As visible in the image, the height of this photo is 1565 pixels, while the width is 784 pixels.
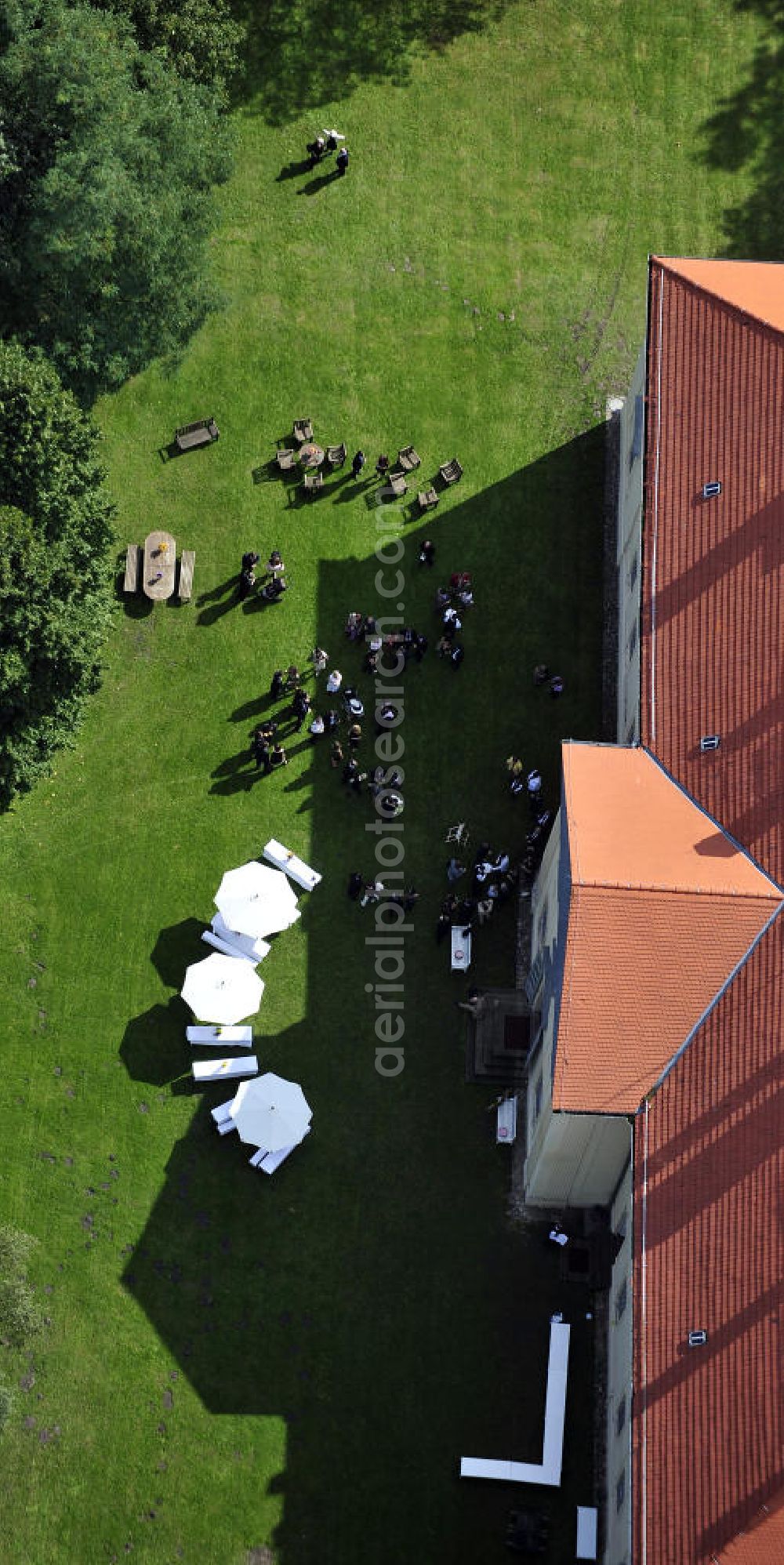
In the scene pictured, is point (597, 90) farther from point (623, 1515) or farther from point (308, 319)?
point (623, 1515)

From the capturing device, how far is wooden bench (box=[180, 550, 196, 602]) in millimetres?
57844

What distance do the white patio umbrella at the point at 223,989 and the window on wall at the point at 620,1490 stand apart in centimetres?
1817

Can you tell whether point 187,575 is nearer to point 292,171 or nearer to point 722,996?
point 292,171

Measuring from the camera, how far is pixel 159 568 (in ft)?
190

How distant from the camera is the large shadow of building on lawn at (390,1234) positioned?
4844 centimetres

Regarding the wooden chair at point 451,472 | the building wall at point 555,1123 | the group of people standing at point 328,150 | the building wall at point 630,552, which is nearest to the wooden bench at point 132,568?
the wooden chair at point 451,472

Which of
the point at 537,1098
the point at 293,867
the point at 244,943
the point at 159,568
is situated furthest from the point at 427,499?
the point at 537,1098

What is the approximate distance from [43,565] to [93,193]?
1210 centimetres

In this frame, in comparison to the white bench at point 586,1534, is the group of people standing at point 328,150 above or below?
above

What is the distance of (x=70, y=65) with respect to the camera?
50469 mm

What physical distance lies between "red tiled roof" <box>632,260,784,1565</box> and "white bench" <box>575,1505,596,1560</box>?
6995 millimetres

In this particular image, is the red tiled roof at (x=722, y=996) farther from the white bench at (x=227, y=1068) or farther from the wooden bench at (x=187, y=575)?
the wooden bench at (x=187, y=575)

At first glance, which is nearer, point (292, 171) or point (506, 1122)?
point (506, 1122)

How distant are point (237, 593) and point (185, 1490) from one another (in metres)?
30.6
